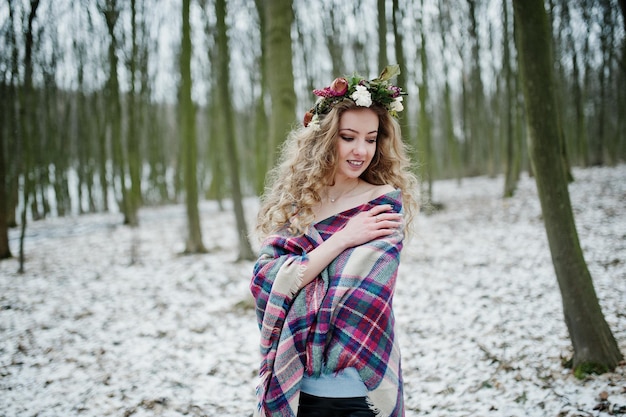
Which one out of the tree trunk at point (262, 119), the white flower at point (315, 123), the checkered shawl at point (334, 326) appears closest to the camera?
the checkered shawl at point (334, 326)

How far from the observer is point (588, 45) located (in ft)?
51.9

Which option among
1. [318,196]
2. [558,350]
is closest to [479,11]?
[558,350]

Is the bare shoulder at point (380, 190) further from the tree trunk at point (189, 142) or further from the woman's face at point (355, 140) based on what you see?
the tree trunk at point (189, 142)

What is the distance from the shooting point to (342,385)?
1.59 metres

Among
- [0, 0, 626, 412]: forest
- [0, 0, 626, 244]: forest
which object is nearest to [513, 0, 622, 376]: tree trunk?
[0, 0, 626, 412]: forest

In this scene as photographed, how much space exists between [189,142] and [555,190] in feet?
24.3

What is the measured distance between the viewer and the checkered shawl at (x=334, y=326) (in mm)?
1556

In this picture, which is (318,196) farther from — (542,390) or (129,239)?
(129,239)

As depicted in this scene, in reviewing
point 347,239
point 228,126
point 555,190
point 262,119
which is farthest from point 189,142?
point 347,239

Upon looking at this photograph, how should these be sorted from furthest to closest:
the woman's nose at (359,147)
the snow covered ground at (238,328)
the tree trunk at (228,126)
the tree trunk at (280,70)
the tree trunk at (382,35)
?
the tree trunk at (382,35), the tree trunk at (228,126), the tree trunk at (280,70), the snow covered ground at (238,328), the woman's nose at (359,147)

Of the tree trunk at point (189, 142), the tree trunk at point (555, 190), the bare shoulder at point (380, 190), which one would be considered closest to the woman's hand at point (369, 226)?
the bare shoulder at point (380, 190)

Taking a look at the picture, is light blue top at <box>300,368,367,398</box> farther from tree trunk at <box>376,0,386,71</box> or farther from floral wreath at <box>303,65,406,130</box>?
tree trunk at <box>376,0,386,71</box>

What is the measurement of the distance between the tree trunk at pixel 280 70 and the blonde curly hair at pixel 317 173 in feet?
10.6

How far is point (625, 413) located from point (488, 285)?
3.23 m
